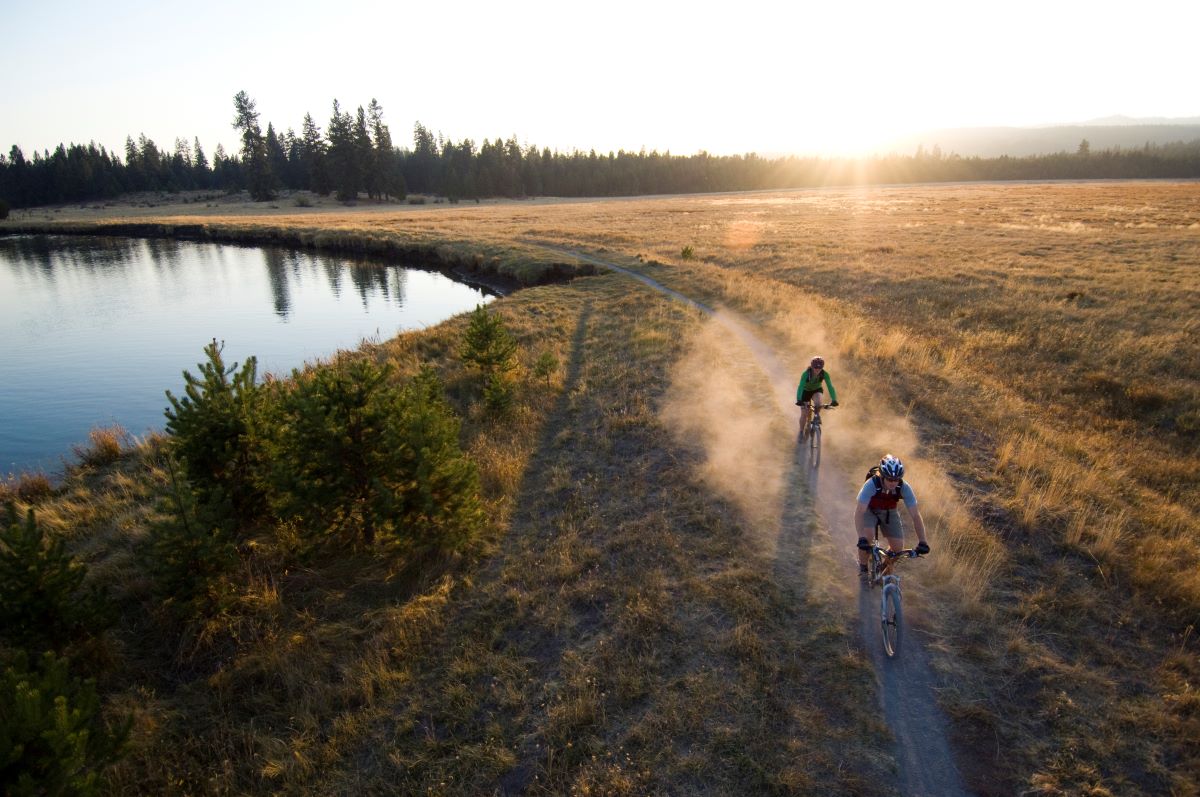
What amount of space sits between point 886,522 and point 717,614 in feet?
8.10

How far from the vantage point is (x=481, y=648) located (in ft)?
24.2

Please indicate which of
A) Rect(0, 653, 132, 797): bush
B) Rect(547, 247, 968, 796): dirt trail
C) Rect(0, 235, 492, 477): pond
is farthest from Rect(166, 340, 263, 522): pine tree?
Rect(0, 235, 492, 477): pond

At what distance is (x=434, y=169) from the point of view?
401 ft

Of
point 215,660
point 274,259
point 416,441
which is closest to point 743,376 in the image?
point 416,441

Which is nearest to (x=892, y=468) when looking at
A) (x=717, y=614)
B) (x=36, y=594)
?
(x=717, y=614)

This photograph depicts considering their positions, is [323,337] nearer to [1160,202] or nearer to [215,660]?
[215,660]

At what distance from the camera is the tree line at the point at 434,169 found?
101938 mm

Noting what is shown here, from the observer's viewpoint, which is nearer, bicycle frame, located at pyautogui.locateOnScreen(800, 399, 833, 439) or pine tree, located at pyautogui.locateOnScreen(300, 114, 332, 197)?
bicycle frame, located at pyautogui.locateOnScreen(800, 399, 833, 439)

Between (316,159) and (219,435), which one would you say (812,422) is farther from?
(316,159)

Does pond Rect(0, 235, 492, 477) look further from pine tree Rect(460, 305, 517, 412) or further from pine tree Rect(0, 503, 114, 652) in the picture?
pine tree Rect(0, 503, 114, 652)

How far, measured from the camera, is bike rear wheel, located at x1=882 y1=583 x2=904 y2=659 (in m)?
6.79

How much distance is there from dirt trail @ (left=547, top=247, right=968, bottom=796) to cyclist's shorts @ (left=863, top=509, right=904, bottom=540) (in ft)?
3.95

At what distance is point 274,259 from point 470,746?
5443 centimetres

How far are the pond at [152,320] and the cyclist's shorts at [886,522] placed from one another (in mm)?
17943
